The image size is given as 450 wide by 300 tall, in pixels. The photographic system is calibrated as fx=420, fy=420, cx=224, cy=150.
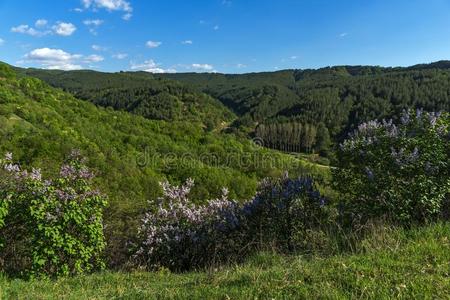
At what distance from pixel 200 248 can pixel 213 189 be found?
109ft

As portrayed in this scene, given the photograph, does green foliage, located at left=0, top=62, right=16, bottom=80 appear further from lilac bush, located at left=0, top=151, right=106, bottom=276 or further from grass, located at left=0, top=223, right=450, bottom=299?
grass, located at left=0, top=223, right=450, bottom=299

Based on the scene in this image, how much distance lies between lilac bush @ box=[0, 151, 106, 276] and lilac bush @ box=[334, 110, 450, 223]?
4.50 metres

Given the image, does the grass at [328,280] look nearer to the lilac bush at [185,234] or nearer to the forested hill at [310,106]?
the lilac bush at [185,234]

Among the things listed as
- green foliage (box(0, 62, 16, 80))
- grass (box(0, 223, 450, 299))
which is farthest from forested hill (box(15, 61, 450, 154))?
grass (box(0, 223, 450, 299))

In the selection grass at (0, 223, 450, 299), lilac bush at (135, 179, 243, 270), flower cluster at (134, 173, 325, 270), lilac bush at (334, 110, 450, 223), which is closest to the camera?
grass at (0, 223, 450, 299)

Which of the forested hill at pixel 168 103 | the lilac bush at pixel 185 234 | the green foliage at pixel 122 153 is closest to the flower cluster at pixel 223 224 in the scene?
the lilac bush at pixel 185 234

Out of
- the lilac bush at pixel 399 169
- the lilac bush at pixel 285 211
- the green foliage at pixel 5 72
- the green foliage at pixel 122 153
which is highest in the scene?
the green foliage at pixel 5 72

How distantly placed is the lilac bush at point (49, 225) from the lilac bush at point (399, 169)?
450 cm

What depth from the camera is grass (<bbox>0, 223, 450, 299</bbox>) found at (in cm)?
385

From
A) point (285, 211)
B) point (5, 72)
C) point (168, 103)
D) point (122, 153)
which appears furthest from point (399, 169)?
point (168, 103)

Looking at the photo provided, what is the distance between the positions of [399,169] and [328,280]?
11.8 ft

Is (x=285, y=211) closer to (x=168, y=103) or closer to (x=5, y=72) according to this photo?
(x=5, y=72)

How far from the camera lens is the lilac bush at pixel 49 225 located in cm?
655

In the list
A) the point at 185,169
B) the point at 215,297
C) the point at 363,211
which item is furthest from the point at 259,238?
the point at 185,169
